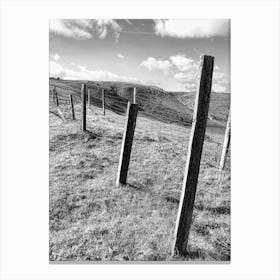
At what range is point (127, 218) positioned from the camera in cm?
392

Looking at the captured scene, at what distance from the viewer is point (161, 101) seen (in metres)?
4.73

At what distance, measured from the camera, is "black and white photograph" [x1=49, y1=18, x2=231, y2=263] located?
12.2 feet

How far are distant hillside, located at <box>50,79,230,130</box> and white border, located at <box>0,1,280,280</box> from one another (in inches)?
13.0

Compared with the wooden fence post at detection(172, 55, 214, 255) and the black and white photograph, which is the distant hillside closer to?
the black and white photograph

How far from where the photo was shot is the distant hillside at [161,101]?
14.3ft

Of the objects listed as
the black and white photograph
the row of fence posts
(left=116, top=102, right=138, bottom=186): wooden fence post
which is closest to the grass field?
the black and white photograph

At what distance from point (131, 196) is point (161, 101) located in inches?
58.8

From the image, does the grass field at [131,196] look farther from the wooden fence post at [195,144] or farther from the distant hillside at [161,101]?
the wooden fence post at [195,144]
